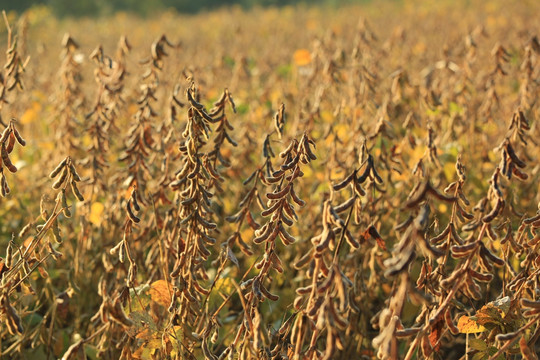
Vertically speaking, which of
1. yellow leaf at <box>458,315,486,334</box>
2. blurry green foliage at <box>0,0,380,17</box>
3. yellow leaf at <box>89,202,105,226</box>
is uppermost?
yellow leaf at <box>458,315,486,334</box>

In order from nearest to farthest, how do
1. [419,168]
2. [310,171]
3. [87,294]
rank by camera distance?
[419,168] < [87,294] < [310,171]

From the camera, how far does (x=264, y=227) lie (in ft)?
5.02

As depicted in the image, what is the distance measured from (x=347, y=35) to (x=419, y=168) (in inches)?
301

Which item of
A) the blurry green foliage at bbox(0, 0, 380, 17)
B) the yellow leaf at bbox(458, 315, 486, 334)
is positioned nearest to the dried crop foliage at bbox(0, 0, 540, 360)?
the yellow leaf at bbox(458, 315, 486, 334)

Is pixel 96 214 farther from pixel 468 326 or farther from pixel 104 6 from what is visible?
pixel 104 6

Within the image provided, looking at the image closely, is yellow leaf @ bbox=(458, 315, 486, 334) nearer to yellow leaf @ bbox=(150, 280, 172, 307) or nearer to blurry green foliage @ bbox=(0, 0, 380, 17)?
yellow leaf @ bbox=(150, 280, 172, 307)

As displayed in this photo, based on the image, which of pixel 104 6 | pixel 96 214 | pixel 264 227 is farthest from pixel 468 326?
pixel 104 6

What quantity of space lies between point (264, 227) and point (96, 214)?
1.21m

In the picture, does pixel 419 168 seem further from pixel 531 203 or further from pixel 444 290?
pixel 531 203

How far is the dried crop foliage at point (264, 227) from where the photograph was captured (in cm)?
137

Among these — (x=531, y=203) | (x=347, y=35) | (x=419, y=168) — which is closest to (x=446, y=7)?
(x=347, y=35)

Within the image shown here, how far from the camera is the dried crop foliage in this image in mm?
1367

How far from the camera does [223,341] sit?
2.19 meters

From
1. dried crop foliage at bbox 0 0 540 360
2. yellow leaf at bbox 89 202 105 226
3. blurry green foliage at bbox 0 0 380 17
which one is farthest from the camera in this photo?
blurry green foliage at bbox 0 0 380 17
